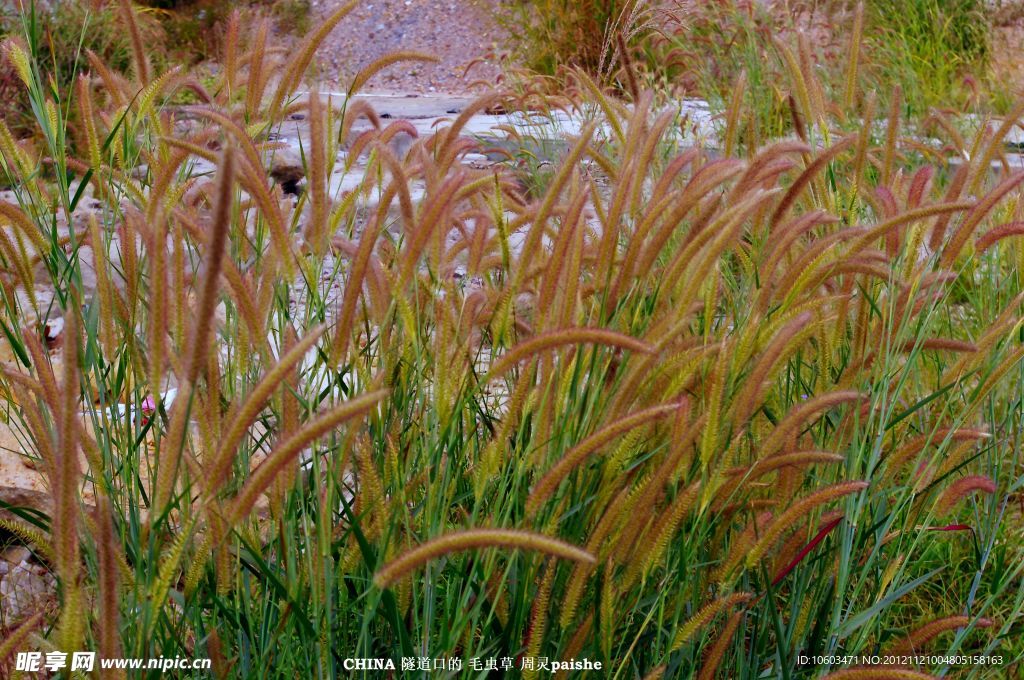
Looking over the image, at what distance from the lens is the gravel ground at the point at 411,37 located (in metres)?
10.6

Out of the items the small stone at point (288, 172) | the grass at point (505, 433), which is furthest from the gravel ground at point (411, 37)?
the grass at point (505, 433)

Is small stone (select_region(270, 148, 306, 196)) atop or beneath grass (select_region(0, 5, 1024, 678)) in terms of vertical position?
beneath

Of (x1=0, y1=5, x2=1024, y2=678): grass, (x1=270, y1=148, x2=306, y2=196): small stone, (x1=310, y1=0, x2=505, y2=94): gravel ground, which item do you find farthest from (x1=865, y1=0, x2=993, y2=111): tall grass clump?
(x1=310, y1=0, x2=505, y2=94): gravel ground

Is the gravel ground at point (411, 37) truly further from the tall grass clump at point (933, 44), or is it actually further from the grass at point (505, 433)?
the grass at point (505, 433)

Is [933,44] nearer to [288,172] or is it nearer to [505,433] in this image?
[288,172]

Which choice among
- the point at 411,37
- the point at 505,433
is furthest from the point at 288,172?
the point at 411,37

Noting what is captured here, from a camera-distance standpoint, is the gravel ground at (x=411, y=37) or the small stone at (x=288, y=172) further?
the gravel ground at (x=411, y=37)

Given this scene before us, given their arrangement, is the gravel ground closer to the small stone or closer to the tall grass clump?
the tall grass clump

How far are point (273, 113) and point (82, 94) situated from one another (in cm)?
24

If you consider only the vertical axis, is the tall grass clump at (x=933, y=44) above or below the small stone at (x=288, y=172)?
above

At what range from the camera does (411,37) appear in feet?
37.6

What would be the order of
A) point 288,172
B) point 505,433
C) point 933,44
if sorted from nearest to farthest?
1. point 505,433
2. point 288,172
3. point 933,44

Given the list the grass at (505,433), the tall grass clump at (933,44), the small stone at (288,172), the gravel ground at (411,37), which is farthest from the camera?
the gravel ground at (411,37)

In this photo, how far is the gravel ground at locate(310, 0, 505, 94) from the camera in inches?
416
